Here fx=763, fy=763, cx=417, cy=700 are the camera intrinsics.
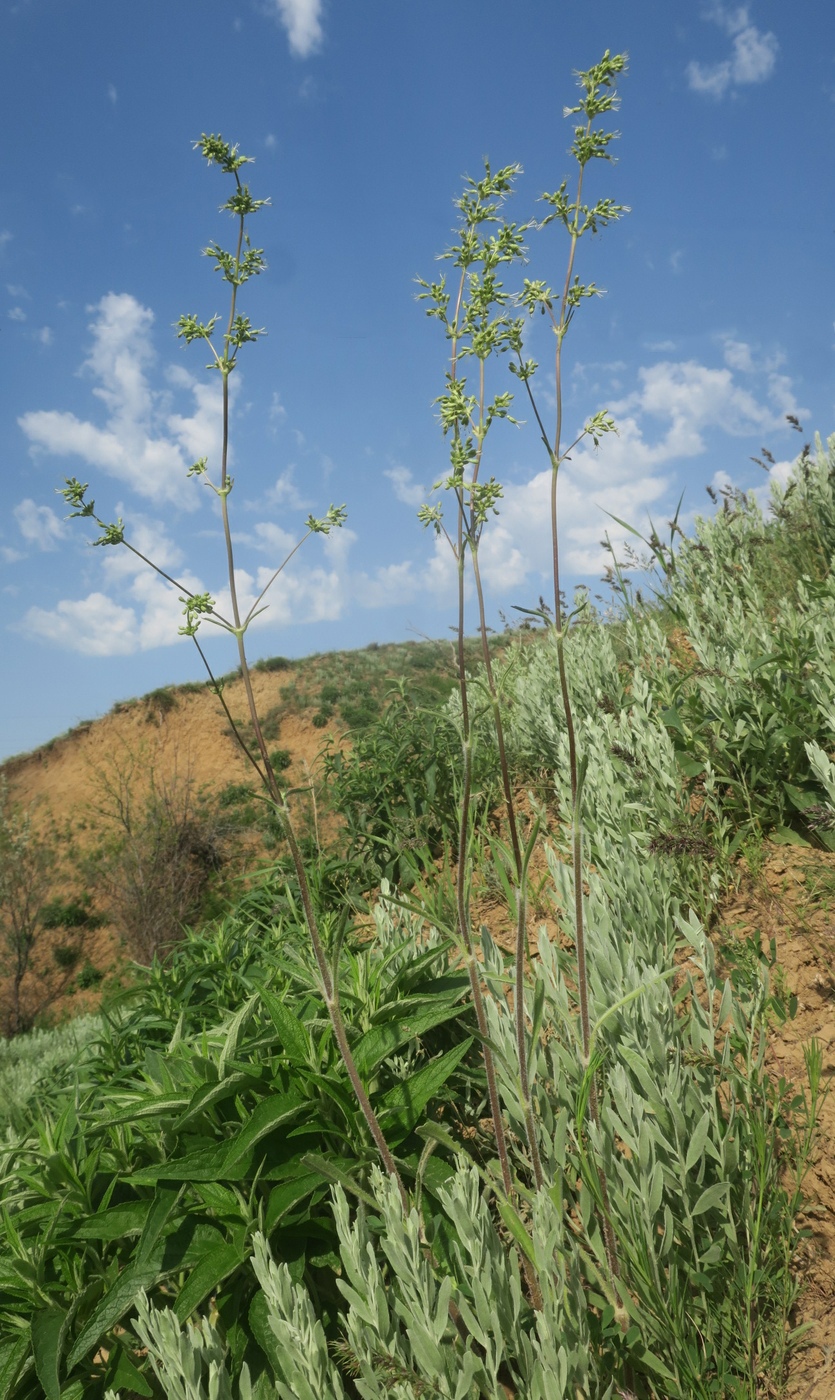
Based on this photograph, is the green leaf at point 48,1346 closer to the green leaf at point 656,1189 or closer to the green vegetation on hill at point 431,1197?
the green vegetation on hill at point 431,1197

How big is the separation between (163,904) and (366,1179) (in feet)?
42.9

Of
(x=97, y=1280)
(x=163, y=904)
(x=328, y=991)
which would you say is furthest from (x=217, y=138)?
(x=163, y=904)

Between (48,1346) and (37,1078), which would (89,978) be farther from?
(48,1346)

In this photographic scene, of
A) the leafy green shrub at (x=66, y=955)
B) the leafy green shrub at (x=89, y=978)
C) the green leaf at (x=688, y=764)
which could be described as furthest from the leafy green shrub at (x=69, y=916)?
the green leaf at (x=688, y=764)

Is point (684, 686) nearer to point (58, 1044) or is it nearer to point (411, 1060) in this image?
point (411, 1060)

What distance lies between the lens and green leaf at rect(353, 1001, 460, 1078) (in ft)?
6.04

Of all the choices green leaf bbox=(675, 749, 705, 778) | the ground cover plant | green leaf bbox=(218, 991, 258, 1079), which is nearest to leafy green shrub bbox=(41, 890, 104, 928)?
the ground cover plant

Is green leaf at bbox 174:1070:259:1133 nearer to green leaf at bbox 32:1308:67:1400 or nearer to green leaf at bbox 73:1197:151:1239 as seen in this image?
green leaf at bbox 73:1197:151:1239

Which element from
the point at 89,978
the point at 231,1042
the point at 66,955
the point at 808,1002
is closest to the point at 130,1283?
the point at 231,1042

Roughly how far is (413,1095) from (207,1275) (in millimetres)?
536

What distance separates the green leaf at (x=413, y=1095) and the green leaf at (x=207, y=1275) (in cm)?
40

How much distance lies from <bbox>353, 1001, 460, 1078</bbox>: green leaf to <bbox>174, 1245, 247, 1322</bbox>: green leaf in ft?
1.44

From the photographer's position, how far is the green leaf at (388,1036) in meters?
1.84

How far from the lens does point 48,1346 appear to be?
1.62m
